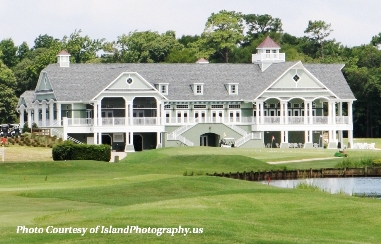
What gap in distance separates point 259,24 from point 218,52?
12.7 metres

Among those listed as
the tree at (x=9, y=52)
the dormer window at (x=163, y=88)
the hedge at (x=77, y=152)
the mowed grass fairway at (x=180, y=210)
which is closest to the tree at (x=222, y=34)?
the tree at (x=9, y=52)

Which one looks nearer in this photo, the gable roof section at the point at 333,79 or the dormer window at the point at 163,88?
the dormer window at the point at 163,88

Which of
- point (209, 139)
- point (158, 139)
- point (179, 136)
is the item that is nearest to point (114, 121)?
point (158, 139)

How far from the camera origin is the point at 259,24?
153 meters

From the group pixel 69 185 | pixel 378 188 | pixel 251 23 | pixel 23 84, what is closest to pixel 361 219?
pixel 69 185

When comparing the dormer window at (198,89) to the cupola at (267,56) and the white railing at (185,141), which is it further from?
the cupola at (267,56)

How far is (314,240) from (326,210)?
236 inches

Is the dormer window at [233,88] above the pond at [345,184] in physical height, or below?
above

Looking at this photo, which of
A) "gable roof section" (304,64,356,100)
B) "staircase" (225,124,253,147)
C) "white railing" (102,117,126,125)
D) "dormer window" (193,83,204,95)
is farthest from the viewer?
"gable roof section" (304,64,356,100)

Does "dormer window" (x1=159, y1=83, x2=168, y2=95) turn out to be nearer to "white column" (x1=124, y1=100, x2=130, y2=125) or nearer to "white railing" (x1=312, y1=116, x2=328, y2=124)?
"white column" (x1=124, y1=100, x2=130, y2=125)

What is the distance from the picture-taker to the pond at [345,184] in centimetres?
5253

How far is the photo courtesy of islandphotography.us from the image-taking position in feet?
85.4

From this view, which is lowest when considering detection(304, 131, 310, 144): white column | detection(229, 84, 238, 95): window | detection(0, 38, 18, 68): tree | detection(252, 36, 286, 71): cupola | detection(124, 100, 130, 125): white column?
detection(304, 131, 310, 144): white column

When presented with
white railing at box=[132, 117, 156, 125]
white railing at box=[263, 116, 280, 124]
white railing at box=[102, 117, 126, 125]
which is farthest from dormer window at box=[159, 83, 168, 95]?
white railing at box=[263, 116, 280, 124]
